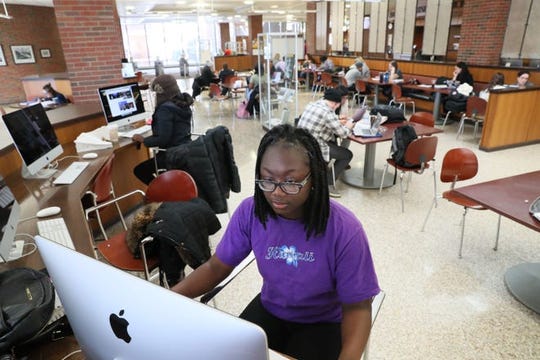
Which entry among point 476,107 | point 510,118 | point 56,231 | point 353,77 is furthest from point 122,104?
point 353,77

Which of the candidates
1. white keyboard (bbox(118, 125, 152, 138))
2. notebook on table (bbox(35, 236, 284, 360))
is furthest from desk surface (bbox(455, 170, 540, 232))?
Result: white keyboard (bbox(118, 125, 152, 138))

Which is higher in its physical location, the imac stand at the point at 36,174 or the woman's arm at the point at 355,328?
the imac stand at the point at 36,174

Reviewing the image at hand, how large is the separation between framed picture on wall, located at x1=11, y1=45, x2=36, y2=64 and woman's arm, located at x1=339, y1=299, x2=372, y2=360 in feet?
45.0

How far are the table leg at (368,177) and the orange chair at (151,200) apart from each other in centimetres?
252

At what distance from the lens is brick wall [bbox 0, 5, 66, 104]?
1112 centimetres

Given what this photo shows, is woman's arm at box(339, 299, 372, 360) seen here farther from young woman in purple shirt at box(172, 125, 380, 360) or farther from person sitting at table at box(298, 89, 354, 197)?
person sitting at table at box(298, 89, 354, 197)

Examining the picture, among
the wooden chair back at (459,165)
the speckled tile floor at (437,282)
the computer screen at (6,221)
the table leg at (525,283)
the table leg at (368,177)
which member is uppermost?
the computer screen at (6,221)

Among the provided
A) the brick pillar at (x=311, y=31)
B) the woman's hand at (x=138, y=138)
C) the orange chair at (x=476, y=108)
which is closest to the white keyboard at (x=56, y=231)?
the woman's hand at (x=138, y=138)

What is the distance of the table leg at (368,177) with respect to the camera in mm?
4246

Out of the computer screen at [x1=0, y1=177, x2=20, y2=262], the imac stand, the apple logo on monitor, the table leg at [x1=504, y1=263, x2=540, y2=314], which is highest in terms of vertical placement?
the apple logo on monitor

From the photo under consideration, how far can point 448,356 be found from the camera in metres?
1.99

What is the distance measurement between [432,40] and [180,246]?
9.21 meters

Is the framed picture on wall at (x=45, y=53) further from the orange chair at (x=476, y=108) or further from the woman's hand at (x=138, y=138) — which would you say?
the orange chair at (x=476, y=108)

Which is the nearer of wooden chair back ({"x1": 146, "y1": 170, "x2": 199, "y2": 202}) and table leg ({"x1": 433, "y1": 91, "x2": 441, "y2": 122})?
wooden chair back ({"x1": 146, "y1": 170, "x2": 199, "y2": 202})
